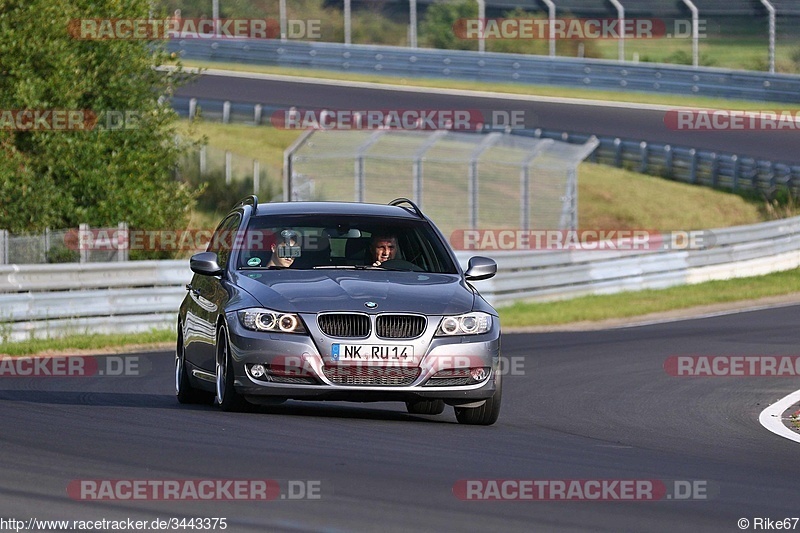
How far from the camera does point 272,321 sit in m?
10.7

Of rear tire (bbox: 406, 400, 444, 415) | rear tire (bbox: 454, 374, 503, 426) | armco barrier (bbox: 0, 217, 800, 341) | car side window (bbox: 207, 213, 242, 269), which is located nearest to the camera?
rear tire (bbox: 454, 374, 503, 426)

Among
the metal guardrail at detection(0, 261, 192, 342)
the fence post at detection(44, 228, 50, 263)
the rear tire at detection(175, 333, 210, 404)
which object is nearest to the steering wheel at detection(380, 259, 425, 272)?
the rear tire at detection(175, 333, 210, 404)

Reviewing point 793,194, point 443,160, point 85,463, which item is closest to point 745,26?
point 793,194

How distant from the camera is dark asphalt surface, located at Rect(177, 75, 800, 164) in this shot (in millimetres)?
38875

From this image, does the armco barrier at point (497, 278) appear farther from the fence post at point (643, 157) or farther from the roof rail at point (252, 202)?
the roof rail at point (252, 202)

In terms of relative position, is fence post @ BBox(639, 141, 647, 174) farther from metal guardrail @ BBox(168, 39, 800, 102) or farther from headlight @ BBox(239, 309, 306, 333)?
headlight @ BBox(239, 309, 306, 333)

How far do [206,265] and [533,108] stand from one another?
31213mm

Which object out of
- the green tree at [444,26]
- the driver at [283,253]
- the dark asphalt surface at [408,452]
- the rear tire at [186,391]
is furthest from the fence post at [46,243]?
the green tree at [444,26]

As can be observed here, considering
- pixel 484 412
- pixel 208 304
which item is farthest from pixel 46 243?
pixel 484 412

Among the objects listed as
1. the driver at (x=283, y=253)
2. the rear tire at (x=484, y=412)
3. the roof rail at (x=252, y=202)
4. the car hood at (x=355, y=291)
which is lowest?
the rear tire at (x=484, y=412)

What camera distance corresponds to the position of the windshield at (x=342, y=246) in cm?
1165

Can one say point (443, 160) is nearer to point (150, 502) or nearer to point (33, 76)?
point (33, 76)

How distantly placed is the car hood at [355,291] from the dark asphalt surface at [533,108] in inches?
1087

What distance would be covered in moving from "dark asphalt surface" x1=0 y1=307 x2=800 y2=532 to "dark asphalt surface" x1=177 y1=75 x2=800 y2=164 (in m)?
23.7
